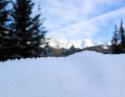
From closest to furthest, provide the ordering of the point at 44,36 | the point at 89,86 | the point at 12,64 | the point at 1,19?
the point at 89,86 < the point at 12,64 < the point at 1,19 < the point at 44,36

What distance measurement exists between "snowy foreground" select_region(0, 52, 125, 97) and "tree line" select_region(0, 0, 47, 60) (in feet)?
54.7

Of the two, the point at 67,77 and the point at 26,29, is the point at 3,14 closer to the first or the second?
the point at 26,29

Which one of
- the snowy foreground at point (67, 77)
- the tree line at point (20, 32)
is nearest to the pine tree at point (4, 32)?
the tree line at point (20, 32)

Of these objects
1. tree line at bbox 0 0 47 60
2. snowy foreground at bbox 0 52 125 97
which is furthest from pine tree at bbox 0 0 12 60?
snowy foreground at bbox 0 52 125 97

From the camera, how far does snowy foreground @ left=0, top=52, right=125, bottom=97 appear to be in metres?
7.84

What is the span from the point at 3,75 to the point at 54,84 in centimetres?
150

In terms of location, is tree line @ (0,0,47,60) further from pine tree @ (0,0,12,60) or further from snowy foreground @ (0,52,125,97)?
snowy foreground @ (0,52,125,97)

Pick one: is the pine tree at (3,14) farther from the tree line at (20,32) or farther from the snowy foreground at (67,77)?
the snowy foreground at (67,77)

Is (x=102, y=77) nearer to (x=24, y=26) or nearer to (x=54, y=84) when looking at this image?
(x=54, y=84)

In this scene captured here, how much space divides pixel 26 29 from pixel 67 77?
2033 centimetres

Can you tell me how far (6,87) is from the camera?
8.15 m

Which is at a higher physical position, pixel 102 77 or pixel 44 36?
pixel 44 36

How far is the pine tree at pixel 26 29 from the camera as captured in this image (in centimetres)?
2745

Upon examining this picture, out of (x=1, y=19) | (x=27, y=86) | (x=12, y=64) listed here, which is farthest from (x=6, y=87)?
(x=1, y=19)
